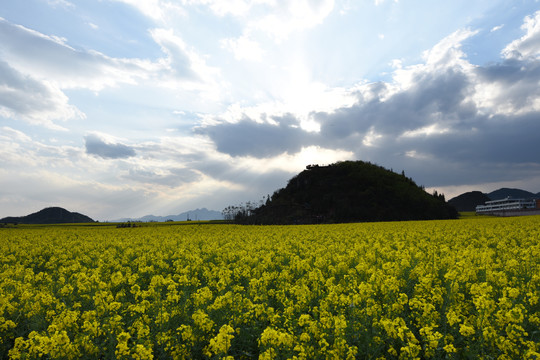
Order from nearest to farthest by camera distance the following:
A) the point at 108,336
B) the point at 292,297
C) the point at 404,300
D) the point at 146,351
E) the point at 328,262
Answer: the point at 146,351 < the point at 108,336 < the point at 404,300 < the point at 292,297 < the point at 328,262

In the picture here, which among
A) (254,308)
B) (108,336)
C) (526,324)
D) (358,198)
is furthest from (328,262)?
(358,198)

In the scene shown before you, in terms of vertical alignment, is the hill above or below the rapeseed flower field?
above

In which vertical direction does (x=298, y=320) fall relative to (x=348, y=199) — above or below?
below

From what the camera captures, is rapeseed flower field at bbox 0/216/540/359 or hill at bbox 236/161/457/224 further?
hill at bbox 236/161/457/224

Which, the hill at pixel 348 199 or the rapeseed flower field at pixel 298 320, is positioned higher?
the hill at pixel 348 199

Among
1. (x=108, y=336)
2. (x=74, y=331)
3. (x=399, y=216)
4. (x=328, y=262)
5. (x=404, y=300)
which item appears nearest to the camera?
(x=108, y=336)

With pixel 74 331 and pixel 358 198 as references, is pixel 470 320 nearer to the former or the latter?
pixel 74 331

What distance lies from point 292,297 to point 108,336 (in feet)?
15.1

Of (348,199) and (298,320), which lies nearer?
(298,320)

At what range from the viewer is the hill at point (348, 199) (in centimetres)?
10119

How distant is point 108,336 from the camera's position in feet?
22.3

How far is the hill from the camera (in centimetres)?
10119

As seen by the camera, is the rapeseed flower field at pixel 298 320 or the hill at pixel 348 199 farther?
the hill at pixel 348 199

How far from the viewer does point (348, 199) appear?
112750 millimetres
